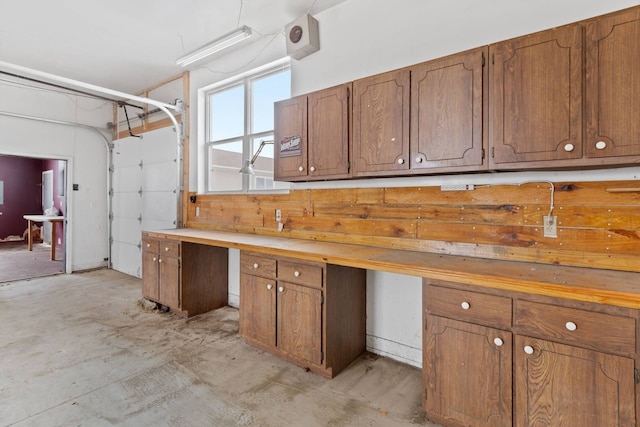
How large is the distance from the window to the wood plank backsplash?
0.68m

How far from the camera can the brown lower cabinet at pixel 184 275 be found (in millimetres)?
3346

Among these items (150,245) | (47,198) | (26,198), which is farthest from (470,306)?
(26,198)

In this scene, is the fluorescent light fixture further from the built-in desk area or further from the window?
the built-in desk area

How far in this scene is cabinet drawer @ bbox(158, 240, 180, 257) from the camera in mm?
3334

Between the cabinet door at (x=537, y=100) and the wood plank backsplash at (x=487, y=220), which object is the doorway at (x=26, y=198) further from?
the cabinet door at (x=537, y=100)

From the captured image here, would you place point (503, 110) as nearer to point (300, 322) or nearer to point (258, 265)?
point (300, 322)

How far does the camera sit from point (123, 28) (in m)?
3.29

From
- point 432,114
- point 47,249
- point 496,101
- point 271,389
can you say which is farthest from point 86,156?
point 496,101

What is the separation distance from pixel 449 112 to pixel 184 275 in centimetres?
288

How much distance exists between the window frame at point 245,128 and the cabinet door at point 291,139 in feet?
1.42

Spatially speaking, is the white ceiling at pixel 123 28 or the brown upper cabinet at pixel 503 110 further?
the white ceiling at pixel 123 28

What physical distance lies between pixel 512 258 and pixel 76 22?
436 cm

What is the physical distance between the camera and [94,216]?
18.2 feet

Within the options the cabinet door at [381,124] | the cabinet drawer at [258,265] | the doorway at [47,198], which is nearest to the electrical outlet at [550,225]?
the cabinet door at [381,124]
